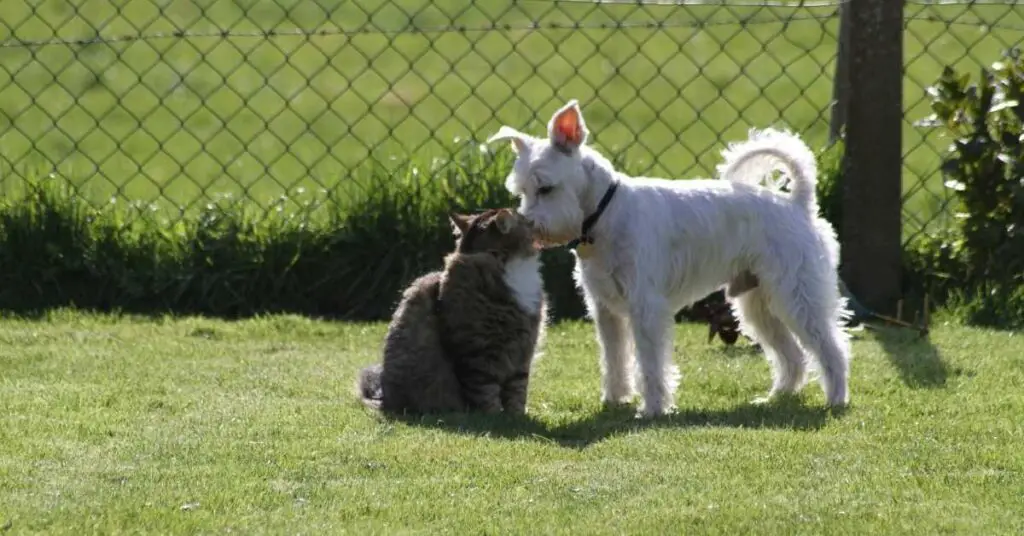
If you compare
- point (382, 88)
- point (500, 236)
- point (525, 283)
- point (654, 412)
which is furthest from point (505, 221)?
point (382, 88)

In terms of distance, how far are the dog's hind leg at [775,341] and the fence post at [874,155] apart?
4.37 feet

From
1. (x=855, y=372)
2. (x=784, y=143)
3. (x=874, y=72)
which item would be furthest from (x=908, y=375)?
(x=874, y=72)

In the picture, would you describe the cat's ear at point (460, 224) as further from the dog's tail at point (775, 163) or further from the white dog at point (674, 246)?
the dog's tail at point (775, 163)

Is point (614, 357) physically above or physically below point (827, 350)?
below

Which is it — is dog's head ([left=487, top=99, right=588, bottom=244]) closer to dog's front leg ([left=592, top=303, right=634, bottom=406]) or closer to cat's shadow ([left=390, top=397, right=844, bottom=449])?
dog's front leg ([left=592, top=303, right=634, bottom=406])

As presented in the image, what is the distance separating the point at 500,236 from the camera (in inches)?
249

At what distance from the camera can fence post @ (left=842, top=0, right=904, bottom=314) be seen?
307 inches

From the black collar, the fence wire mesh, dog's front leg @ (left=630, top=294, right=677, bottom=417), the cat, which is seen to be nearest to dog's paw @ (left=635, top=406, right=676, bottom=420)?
dog's front leg @ (left=630, top=294, right=677, bottom=417)

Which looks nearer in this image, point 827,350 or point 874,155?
point 827,350

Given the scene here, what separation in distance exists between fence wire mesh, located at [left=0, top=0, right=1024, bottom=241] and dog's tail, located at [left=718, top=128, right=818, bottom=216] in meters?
3.72

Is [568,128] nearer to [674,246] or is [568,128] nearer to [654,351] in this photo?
[674,246]

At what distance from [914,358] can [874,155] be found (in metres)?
1.20

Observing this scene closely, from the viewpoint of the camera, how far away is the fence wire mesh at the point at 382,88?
11.9 meters

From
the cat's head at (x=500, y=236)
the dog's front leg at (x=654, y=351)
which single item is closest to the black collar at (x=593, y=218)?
the cat's head at (x=500, y=236)
